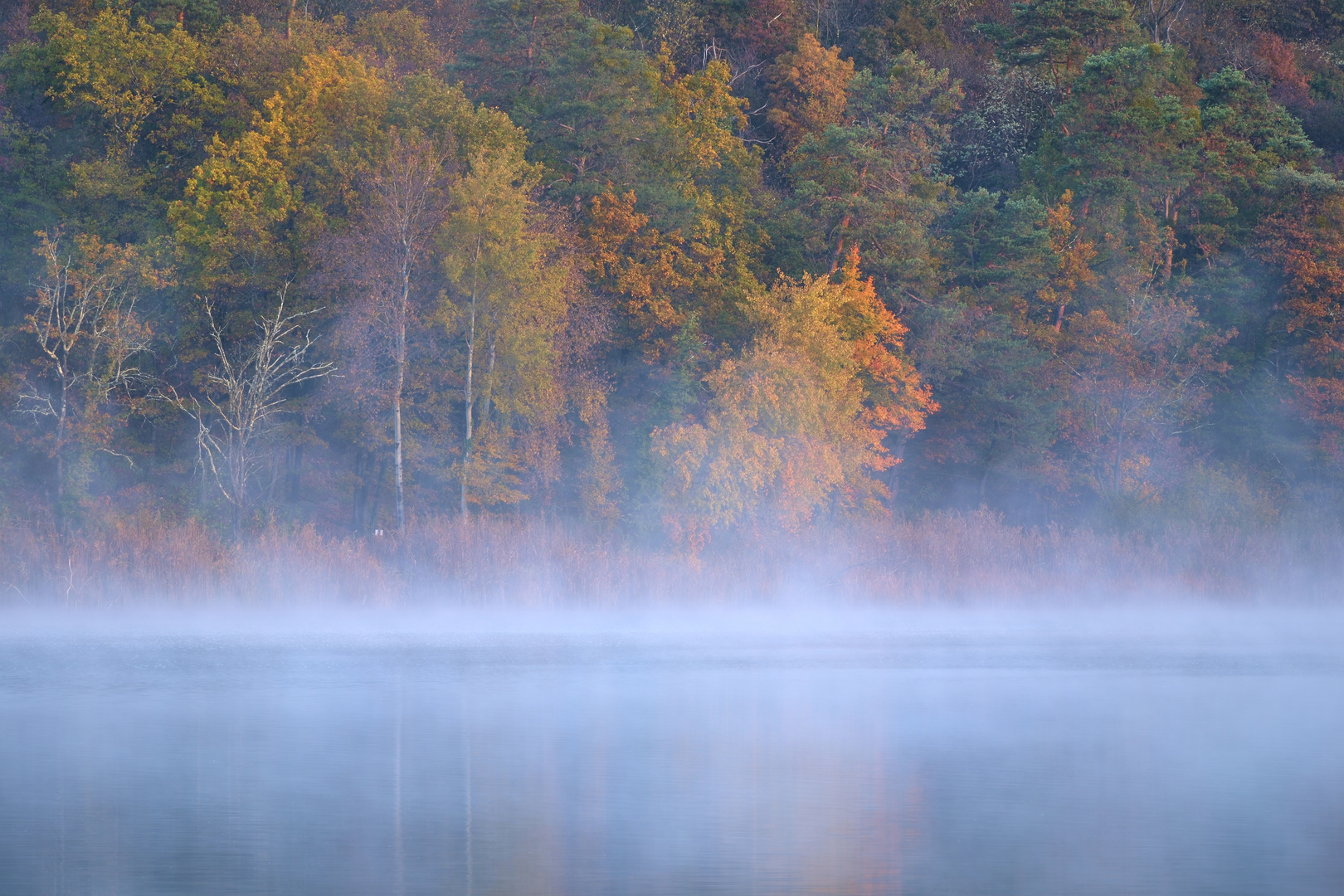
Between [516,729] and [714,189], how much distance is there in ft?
114

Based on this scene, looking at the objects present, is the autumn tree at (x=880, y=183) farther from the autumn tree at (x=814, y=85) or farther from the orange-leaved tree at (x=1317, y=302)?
the orange-leaved tree at (x=1317, y=302)

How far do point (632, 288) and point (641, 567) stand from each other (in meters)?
14.9

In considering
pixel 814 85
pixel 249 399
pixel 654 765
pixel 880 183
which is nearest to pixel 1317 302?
pixel 880 183

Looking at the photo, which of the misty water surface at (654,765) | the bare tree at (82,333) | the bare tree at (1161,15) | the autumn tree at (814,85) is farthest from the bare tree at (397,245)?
Result: the bare tree at (1161,15)

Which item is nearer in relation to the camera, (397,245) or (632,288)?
(397,245)

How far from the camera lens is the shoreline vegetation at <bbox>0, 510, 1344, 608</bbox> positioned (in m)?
28.2

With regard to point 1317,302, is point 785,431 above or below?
below

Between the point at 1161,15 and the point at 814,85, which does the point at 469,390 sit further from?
the point at 1161,15

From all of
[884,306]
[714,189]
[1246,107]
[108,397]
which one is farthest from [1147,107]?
[108,397]

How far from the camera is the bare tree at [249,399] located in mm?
37281

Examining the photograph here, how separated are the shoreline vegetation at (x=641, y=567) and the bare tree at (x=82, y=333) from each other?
553 centimetres

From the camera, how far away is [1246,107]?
4847 centimetres

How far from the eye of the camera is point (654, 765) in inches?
579

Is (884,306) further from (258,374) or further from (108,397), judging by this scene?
(108,397)
